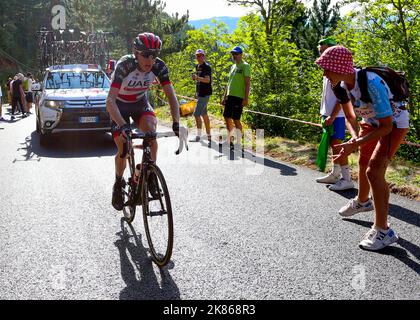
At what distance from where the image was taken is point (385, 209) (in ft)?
15.0

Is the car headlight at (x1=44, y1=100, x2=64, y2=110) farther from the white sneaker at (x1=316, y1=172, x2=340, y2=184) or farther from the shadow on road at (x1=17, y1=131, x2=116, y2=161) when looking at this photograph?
the white sneaker at (x1=316, y1=172, x2=340, y2=184)

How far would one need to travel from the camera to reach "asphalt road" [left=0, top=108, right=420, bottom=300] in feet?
12.2

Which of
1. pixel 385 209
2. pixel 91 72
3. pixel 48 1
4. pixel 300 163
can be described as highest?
pixel 48 1

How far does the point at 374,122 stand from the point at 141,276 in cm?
280

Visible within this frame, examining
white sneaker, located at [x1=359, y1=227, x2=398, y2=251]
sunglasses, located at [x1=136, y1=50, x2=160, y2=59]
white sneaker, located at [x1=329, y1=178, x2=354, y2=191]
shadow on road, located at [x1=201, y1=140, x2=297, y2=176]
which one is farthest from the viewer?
shadow on road, located at [x1=201, y1=140, x2=297, y2=176]

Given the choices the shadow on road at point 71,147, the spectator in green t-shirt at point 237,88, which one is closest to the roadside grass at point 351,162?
the spectator in green t-shirt at point 237,88

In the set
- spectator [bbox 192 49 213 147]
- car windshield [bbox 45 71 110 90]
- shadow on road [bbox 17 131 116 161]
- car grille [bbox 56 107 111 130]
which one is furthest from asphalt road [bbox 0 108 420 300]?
car windshield [bbox 45 71 110 90]

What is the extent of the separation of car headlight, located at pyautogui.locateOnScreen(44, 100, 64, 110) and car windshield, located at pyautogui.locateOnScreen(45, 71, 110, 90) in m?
1.18

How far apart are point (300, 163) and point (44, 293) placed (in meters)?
6.20

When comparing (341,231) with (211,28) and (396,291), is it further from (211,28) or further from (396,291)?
(211,28)

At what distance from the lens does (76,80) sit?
42.8ft

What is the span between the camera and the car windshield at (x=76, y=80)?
12.8 metres

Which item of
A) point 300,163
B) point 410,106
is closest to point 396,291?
point 300,163

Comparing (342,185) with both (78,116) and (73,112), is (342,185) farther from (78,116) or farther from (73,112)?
(73,112)
